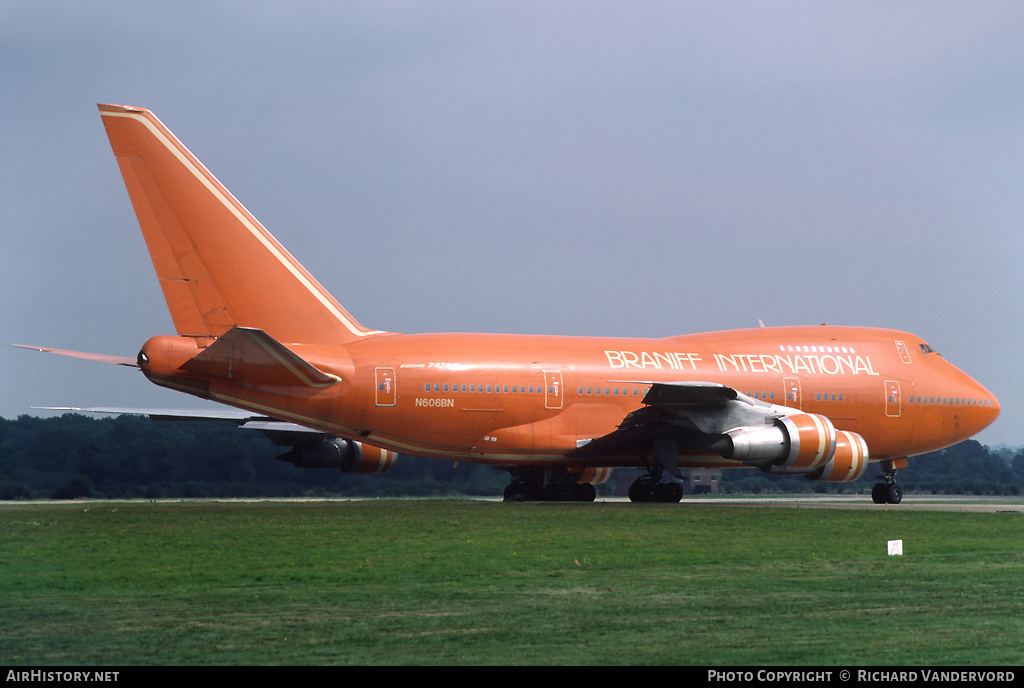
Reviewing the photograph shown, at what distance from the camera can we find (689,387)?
25422 millimetres

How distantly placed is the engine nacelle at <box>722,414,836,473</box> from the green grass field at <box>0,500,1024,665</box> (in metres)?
5.68

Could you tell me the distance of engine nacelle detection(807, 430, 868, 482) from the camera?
2681 centimetres

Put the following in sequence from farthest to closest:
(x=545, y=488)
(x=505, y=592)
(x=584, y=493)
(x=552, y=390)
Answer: (x=545, y=488) → (x=584, y=493) → (x=552, y=390) → (x=505, y=592)

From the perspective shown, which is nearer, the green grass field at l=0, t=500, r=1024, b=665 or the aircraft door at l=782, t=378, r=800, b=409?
the green grass field at l=0, t=500, r=1024, b=665

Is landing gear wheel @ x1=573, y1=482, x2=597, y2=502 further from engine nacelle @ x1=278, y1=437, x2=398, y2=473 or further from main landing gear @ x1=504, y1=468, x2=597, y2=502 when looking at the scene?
engine nacelle @ x1=278, y1=437, x2=398, y2=473

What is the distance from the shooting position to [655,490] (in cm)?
2964

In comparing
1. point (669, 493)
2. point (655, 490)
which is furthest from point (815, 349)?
point (655, 490)

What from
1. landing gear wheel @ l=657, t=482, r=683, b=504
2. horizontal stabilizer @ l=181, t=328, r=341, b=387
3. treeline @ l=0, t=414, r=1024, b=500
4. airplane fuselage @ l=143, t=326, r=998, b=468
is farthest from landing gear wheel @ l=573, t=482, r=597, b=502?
horizontal stabilizer @ l=181, t=328, r=341, b=387

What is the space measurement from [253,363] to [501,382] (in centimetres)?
660

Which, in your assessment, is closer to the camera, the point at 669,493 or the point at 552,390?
the point at 552,390

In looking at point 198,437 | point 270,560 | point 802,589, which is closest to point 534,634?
point 802,589

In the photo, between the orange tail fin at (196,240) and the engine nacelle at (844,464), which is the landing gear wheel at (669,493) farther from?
the orange tail fin at (196,240)

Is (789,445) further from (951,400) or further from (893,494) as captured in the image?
(951,400)
